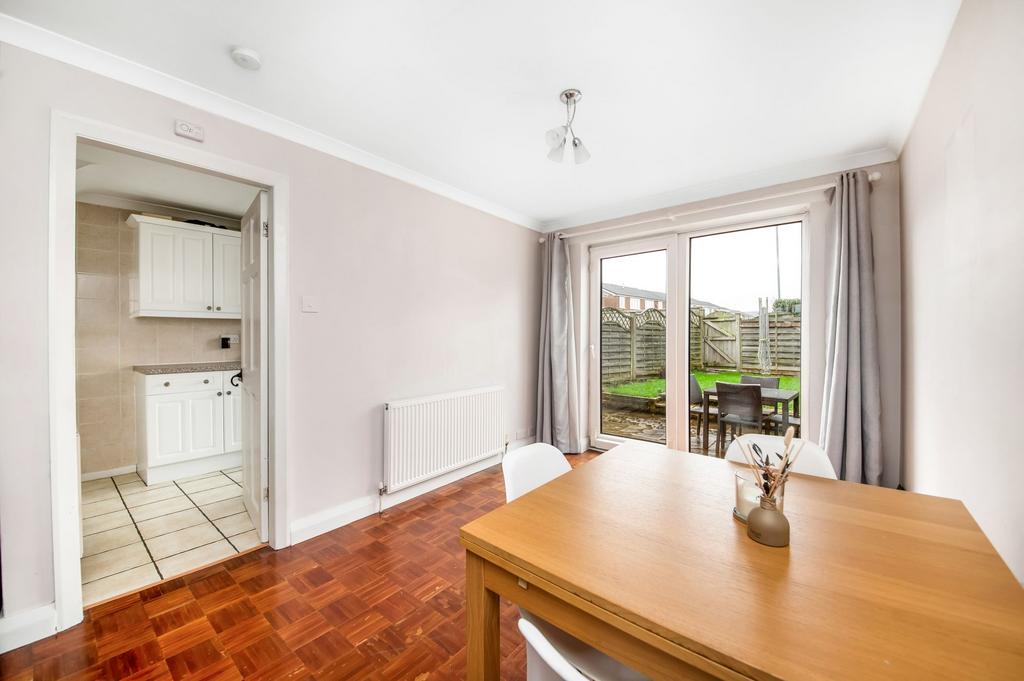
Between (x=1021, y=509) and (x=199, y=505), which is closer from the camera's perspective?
(x=1021, y=509)

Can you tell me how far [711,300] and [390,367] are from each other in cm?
285

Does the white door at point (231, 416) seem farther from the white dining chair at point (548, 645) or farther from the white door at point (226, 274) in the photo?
the white dining chair at point (548, 645)

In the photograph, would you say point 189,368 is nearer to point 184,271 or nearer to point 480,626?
point 184,271

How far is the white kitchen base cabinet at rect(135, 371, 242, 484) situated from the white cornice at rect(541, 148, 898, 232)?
3671mm

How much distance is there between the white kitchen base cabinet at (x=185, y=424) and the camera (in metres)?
3.29

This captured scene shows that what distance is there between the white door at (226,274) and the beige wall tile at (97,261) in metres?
0.75

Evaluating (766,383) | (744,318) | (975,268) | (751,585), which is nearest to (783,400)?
(766,383)

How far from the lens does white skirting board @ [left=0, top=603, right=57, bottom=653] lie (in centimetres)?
157

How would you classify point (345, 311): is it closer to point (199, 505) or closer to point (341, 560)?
point (341, 560)

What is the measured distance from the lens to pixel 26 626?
1604 millimetres

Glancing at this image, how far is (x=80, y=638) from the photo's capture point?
5.39 ft

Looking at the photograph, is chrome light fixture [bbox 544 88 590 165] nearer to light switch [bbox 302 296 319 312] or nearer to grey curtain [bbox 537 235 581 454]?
light switch [bbox 302 296 319 312]

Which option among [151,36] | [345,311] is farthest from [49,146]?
[345,311]

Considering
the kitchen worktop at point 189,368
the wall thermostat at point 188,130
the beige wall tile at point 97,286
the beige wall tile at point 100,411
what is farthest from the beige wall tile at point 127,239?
the wall thermostat at point 188,130
